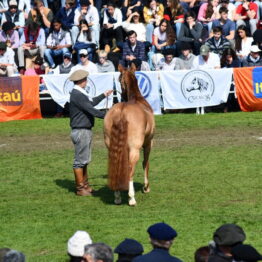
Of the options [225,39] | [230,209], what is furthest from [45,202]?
[225,39]

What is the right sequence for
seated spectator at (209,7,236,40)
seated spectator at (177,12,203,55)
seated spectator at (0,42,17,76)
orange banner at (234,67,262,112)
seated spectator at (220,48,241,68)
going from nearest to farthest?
orange banner at (234,67,262,112), seated spectator at (220,48,241,68), seated spectator at (0,42,17,76), seated spectator at (209,7,236,40), seated spectator at (177,12,203,55)

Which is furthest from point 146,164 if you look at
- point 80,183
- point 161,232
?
point 161,232

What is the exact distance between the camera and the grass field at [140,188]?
44.4ft

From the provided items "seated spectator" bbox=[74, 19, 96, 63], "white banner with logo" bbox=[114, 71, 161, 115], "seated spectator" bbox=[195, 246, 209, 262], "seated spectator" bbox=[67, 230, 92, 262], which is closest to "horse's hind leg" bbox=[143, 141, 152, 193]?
"seated spectator" bbox=[67, 230, 92, 262]

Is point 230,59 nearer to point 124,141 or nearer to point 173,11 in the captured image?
point 173,11

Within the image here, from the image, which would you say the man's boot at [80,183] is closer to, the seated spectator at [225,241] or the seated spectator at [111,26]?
the seated spectator at [225,241]

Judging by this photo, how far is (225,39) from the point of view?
26.7 m

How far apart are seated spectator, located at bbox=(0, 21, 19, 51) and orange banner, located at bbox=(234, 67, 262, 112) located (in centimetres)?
739

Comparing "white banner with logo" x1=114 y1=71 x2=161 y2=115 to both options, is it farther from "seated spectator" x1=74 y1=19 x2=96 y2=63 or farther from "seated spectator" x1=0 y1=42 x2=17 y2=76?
"seated spectator" x1=0 y1=42 x2=17 y2=76

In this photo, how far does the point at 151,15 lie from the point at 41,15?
3.54 m

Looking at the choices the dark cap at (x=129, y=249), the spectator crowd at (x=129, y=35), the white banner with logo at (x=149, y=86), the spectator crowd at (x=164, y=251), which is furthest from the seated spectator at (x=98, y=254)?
the spectator crowd at (x=129, y=35)

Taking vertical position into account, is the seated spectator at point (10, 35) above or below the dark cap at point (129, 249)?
above

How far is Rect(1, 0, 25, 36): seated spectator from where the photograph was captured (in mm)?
29203

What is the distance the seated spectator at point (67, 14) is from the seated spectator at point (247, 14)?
203 inches
